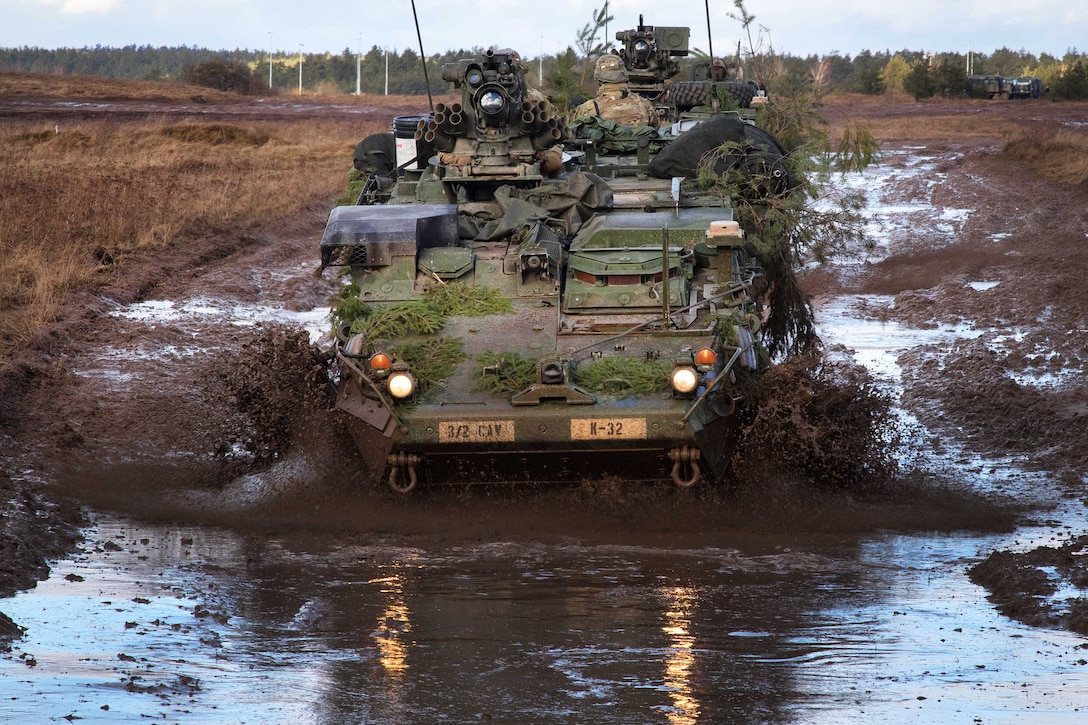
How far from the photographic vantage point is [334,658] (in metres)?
6.33

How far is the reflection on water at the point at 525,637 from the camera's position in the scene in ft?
18.7

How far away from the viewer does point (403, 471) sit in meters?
9.04

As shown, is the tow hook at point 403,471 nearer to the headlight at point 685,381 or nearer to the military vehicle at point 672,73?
the headlight at point 685,381

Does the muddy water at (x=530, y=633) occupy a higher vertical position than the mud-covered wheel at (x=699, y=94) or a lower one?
lower

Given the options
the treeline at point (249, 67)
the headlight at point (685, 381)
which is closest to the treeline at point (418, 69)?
the treeline at point (249, 67)

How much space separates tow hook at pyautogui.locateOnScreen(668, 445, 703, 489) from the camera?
8695 millimetres

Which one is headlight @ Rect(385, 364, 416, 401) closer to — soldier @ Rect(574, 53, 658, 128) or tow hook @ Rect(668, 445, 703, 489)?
tow hook @ Rect(668, 445, 703, 489)

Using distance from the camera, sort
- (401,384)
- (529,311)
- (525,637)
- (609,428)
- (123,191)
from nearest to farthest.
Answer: (525,637) → (609,428) → (401,384) → (529,311) → (123,191)

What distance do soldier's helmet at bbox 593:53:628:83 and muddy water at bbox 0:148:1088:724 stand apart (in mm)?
8615

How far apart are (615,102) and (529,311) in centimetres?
604

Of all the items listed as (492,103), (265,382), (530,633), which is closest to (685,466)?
(530,633)

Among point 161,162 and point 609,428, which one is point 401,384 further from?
point 161,162

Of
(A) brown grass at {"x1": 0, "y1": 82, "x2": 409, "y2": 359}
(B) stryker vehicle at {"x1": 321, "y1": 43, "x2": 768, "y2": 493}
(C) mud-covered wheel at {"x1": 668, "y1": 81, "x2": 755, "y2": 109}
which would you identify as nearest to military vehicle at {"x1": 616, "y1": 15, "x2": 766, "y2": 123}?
(C) mud-covered wheel at {"x1": 668, "y1": 81, "x2": 755, "y2": 109}

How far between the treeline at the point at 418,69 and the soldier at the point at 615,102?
491mm
